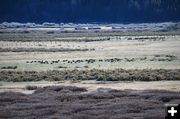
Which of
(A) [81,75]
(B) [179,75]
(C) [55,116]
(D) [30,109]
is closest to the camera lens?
(C) [55,116]

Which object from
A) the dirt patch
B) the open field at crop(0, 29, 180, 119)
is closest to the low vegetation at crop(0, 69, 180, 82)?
the open field at crop(0, 29, 180, 119)

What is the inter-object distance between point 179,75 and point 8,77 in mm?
15526

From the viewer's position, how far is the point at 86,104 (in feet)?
83.6

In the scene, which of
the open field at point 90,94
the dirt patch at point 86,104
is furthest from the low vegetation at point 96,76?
the dirt patch at point 86,104

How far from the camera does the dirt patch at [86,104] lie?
2242 centimetres

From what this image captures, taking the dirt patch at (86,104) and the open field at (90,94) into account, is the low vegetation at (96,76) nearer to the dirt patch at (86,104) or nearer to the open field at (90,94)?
the open field at (90,94)

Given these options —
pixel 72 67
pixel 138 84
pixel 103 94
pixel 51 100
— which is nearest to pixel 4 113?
pixel 51 100

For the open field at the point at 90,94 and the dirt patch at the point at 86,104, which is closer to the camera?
the dirt patch at the point at 86,104

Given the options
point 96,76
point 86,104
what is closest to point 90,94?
point 86,104

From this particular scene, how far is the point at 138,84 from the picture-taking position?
3784 cm

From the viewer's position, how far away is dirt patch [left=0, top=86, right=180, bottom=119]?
22.4 m

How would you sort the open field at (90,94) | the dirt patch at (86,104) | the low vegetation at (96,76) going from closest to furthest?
the dirt patch at (86,104), the open field at (90,94), the low vegetation at (96,76)

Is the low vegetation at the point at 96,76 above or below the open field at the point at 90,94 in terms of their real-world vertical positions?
above

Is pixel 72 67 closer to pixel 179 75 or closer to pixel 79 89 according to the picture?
pixel 179 75
